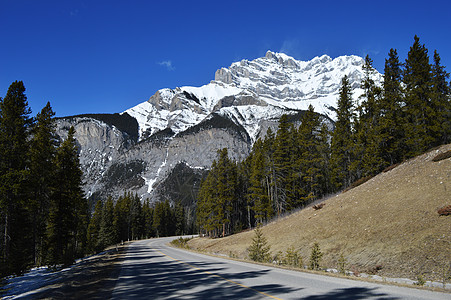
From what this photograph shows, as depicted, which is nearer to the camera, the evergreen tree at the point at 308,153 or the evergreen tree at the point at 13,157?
the evergreen tree at the point at 13,157

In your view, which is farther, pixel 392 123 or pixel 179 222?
pixel 179 222

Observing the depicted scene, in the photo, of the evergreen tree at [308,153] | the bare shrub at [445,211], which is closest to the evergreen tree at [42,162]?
the bare shrub at [445,211]

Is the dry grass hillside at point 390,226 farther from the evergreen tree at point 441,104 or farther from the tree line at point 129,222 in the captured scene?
the tree line at point 129,222

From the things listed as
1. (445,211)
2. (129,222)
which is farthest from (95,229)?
(445,211)

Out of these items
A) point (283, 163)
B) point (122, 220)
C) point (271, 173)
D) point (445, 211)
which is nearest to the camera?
point (445, 211)

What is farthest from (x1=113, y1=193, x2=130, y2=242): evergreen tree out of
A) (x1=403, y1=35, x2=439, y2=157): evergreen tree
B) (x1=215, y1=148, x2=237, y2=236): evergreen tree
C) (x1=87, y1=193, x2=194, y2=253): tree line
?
(x1=403, y1=35, x2=439, y2=157): evergreen tree

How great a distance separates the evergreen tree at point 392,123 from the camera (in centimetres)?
3362

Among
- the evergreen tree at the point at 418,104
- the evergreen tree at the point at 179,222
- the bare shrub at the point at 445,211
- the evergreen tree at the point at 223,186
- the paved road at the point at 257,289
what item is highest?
the evergreen tree at the point at 418,104

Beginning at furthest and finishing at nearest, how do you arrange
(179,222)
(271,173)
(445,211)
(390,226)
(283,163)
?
(179,222), (271,173), (283,163), (390,226), (445,211)

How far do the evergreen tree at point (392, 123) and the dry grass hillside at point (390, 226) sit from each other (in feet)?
19.4

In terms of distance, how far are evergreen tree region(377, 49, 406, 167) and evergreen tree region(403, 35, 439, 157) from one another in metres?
0.95

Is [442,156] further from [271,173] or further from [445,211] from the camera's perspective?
[271,173]

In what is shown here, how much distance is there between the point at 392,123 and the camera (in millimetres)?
33406

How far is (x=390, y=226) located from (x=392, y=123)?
2009 centimetres
